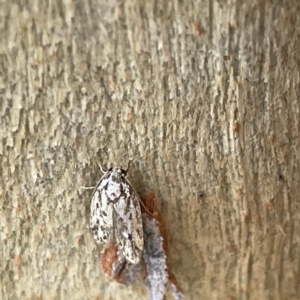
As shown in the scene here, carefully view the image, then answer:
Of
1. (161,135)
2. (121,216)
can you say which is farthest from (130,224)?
(161,135)

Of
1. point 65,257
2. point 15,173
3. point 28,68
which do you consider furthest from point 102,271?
point 28,68

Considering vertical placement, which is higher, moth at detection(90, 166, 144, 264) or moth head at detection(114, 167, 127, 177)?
moth head at detection(114, 167, 127, 177)

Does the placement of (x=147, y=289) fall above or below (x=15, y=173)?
below

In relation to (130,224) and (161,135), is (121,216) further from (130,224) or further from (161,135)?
(161,135)

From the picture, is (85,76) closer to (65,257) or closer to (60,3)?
(60,3)
